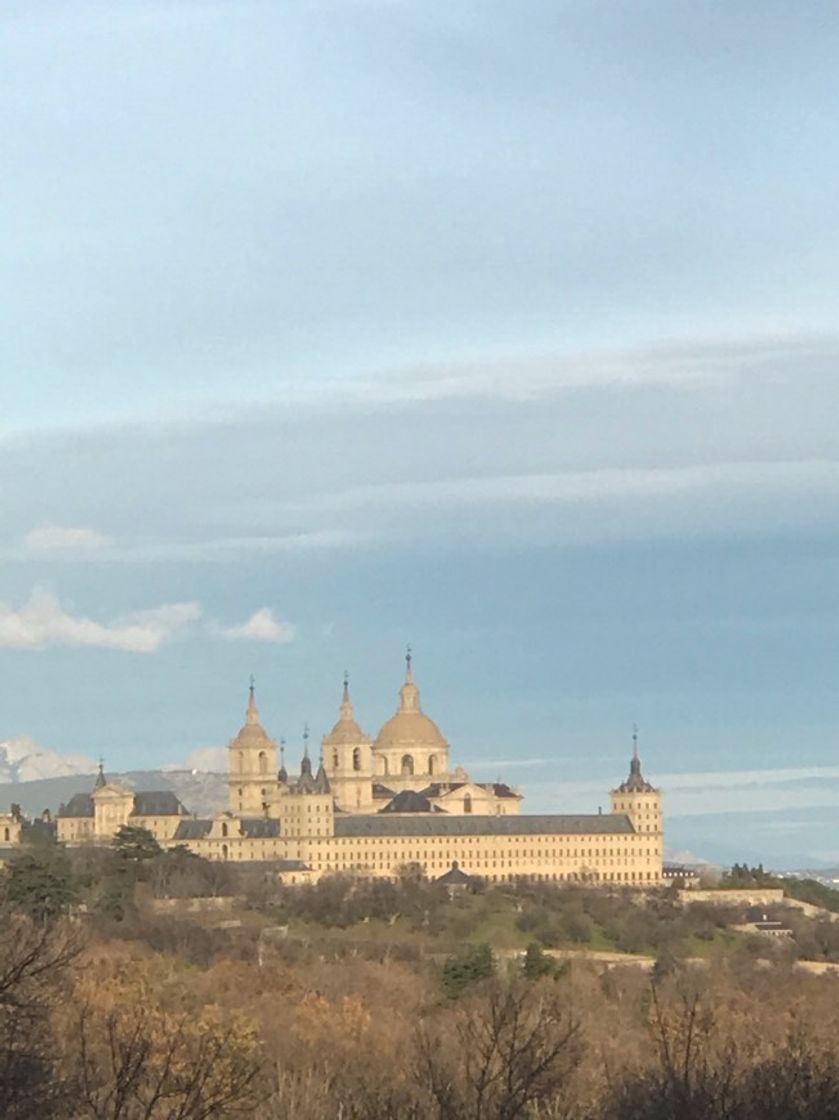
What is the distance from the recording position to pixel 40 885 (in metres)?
122

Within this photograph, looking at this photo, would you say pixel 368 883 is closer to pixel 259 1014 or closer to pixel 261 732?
pixel 261 732

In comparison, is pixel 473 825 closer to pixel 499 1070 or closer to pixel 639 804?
pixel 639 804

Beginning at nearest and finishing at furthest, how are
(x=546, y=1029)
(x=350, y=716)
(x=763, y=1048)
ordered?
(x=546, y=1029) → (x=763, y=1048) → (x=350, y=716)

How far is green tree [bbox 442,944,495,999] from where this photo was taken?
336 feet

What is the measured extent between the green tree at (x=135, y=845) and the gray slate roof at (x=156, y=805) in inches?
743

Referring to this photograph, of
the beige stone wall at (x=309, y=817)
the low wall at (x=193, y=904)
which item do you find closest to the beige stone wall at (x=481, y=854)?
the beige stone wall at (x=309, y=817)

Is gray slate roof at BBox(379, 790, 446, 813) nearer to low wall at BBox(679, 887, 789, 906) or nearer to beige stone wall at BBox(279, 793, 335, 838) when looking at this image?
beige stone wall at BBox(279, 793, 335, 838)

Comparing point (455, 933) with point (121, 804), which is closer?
point (455, 933)

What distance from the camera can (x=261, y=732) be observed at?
180m

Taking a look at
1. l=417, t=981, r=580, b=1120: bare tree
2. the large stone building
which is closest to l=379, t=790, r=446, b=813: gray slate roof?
the large stone building

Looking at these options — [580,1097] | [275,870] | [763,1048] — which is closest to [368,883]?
[275,870]

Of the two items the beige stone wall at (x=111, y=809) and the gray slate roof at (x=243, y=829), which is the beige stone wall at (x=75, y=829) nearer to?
the beige stone wall at (x=111, y=809)

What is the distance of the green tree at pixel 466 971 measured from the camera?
10238 centimetres

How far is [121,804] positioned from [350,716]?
729 inches
